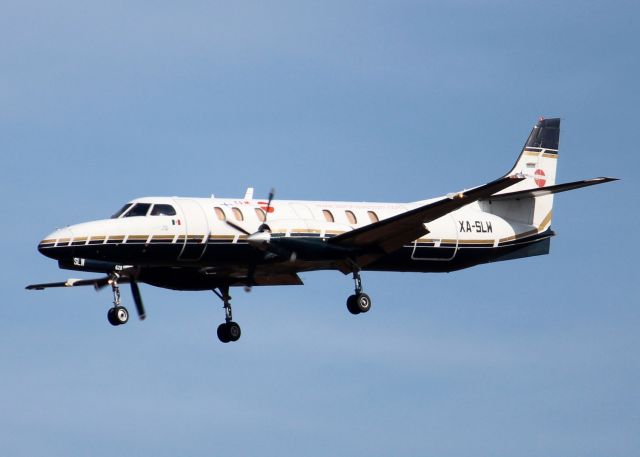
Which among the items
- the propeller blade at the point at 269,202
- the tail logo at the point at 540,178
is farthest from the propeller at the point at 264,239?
the tail logo at the point at 540,178

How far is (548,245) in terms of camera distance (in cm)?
4144

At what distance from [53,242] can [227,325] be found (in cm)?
689

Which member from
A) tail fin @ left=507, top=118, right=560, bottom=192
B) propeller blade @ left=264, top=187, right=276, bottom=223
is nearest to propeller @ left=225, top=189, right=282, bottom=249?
propeller blade @ left=264, top=187, right=276, bottom=223

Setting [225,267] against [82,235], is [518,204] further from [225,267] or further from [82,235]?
[82,235]

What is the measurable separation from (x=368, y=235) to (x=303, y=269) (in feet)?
7.37

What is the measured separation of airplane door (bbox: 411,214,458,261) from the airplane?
29 millimetres

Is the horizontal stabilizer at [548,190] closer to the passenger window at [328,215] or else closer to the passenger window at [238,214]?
the passenger window at [328,215]

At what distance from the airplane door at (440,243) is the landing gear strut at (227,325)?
5.58 meters

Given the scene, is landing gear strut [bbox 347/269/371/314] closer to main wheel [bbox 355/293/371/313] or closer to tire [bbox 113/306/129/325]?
main wheel [bbox 355/293/371/313]

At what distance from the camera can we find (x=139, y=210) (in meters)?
34.9

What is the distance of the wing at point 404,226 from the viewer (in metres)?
34.6

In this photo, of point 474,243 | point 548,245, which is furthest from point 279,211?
point 548,245

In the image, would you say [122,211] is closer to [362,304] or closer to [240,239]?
[240,239]

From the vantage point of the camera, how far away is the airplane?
34.4m
